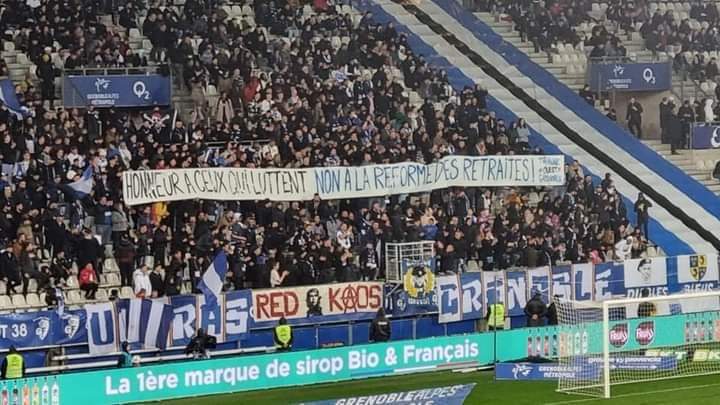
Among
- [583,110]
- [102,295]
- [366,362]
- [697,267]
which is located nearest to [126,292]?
[102,295]

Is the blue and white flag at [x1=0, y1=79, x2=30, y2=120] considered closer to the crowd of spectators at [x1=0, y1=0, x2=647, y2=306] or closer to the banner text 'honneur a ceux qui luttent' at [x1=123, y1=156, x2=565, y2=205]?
the crowd of spectators at [x1=0, y1=0, x2=647, y2=306]

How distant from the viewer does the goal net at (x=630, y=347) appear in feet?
92.0

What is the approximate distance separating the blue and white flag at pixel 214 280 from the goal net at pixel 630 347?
659 cm

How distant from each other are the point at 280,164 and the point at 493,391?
846cm

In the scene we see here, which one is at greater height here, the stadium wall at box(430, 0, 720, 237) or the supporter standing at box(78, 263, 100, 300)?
the stadium wall at box(430, 0, 720, 237)

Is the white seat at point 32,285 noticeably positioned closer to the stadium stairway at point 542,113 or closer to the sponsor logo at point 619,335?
the sponsor logo at point 619,335

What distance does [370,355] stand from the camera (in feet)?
93.1

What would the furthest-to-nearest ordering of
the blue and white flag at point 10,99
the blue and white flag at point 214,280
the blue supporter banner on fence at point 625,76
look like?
the blue supporter banner on fence at point 625,76 < the blue and white flag at point 10,99 < the blue and white flag at point 214,280

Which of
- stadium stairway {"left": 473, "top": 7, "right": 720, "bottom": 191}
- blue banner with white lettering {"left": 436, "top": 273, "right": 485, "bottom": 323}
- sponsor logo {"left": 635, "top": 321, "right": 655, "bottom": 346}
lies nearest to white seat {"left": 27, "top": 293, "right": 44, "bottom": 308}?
blue banner with white lettering {"left": 436, "top": 273, "right": 485, "bottom": 323}

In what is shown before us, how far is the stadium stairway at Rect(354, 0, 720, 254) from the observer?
39.9 metres

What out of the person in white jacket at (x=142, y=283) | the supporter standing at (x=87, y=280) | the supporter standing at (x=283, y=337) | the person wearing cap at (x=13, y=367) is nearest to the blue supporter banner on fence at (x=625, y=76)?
the supporter standing at (x=283, y=337)

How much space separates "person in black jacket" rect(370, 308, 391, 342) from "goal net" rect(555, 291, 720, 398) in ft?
11.3

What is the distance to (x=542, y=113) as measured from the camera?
41.8 m

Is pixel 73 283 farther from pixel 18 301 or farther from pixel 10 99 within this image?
pixel 10 99
